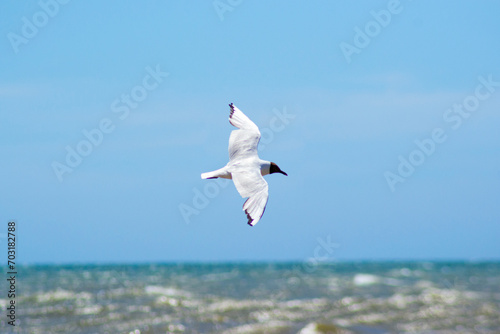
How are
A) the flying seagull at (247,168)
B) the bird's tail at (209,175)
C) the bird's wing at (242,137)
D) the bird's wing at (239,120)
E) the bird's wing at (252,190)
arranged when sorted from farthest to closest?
the bird's wing at (239,120) → the bird's wing at (242,137) → the bird's tail at (209,175) → the flying seagull at (247,168) → the bird's wing at (252,190)

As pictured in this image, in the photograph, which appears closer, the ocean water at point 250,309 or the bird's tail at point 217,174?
the bird's tail at point 217,174

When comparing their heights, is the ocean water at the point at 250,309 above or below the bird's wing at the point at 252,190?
below

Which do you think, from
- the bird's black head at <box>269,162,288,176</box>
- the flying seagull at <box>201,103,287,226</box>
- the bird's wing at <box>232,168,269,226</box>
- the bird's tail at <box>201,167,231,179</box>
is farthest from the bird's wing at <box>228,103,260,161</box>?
the bird's wing at <box>232,168,269,226</box>

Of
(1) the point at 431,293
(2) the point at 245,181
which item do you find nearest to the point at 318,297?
(1) the point at 431,293

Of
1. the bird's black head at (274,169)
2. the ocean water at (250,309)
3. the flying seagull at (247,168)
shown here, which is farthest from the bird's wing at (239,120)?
the ocean water at (250,309)

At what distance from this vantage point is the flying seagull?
15.7 ft

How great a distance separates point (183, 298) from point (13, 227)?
11294mm

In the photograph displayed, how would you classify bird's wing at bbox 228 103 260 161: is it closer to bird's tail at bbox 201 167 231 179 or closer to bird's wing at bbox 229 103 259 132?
bird's wing at bbox 229 103 259 132

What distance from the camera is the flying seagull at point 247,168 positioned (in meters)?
4.78

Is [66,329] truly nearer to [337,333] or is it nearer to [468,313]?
[337,333]

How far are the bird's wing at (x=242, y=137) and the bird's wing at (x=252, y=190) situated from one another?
0.60m

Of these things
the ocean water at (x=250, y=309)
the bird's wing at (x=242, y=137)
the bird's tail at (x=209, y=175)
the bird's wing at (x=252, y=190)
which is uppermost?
the bird's wing at (x=242, y=137)

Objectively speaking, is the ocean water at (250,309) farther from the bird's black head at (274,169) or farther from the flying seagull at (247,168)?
the bird's black head at (274,169)

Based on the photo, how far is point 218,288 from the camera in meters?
26.5
